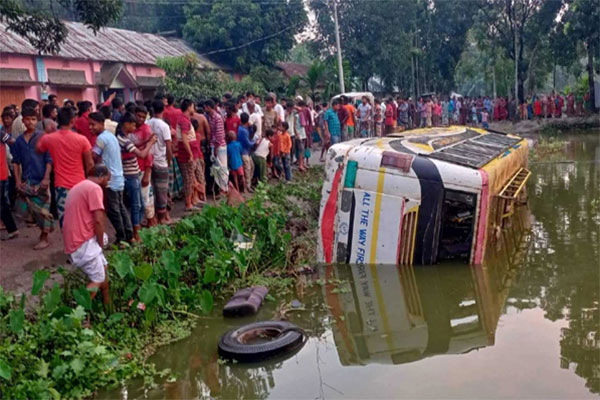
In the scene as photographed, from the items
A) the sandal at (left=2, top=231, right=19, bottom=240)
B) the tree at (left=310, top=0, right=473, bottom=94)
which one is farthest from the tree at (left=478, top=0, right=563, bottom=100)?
the sandal at (left=2, top=231, right=19, bottom=240)

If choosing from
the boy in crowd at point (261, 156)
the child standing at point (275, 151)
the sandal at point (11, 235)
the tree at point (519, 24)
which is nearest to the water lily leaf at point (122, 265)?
the sandal at point (11, 235)

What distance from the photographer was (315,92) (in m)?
26.0

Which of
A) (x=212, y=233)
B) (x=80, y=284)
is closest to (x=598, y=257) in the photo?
(x=212, y=233)

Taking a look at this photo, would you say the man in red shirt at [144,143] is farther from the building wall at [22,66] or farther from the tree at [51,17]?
the building wall at [22,66]

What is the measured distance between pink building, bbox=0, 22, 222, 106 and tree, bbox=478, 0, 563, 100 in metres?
14.4

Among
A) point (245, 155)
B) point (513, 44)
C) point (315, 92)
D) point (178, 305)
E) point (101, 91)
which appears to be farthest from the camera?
point (513, 44)

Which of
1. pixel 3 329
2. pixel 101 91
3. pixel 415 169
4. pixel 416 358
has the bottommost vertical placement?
pixel 416 358

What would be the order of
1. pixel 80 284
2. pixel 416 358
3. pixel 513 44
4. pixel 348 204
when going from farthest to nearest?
pixel 513 44, pixel 348 204, pixel 80 284, pixel 416 358

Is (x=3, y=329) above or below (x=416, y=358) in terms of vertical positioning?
above

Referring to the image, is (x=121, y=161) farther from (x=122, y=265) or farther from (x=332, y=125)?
(x=332, y=125)

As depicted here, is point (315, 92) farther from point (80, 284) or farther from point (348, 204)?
point (80, 284)

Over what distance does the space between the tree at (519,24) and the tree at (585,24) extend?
146 cm

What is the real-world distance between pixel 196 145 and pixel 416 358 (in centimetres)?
523

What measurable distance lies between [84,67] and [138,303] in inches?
659
